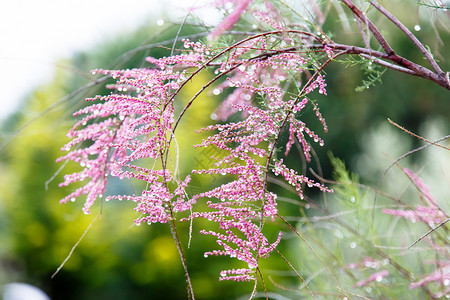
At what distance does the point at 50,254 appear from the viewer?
6.95 feet

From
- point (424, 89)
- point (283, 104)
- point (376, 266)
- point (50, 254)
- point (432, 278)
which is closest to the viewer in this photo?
point (283, 104)

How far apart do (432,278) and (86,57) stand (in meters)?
2.66

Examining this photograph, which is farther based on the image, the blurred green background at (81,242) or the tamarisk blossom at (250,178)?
the blurred green background at (81,242)

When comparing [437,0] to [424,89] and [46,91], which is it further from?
[424,89]

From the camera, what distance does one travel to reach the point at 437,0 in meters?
0.43

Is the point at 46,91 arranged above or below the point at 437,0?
above

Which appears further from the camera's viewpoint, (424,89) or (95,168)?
(424,89)

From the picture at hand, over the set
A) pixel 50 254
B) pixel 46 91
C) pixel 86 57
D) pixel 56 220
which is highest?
pixel 86 57

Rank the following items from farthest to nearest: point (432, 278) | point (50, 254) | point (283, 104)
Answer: point (50, 254)
point (432, 278)
point (283, 104)

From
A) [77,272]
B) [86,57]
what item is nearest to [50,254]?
[77,272]

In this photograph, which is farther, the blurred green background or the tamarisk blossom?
the blurred green background

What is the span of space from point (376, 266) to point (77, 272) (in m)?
1.74

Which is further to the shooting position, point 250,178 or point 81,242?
point 81,242

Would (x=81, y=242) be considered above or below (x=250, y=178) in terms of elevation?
above
